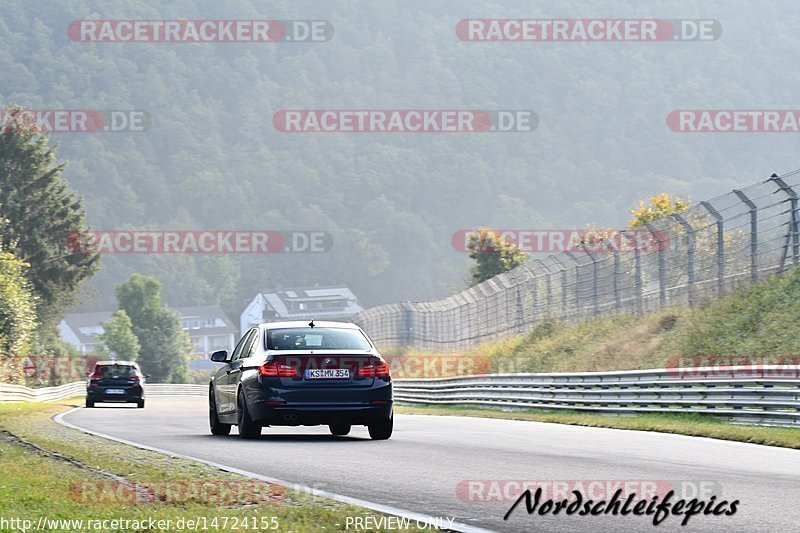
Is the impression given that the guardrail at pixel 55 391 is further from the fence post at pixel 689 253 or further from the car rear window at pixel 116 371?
the fence post at pixel 689 253

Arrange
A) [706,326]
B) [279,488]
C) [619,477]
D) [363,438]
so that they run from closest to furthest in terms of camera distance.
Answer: [279,488] → [619,477] → [363,438] → [706,326]

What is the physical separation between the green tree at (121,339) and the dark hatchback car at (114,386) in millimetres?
107775

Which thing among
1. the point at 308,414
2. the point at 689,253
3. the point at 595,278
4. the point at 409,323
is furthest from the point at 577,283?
the point at 308,414

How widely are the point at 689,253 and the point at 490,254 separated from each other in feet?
152

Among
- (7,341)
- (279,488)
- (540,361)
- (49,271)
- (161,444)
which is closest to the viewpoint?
(279,488)

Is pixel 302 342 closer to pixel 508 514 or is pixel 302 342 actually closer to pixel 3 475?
pixel 3 475

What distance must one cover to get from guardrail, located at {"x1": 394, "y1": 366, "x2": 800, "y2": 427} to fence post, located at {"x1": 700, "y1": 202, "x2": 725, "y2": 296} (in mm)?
3998

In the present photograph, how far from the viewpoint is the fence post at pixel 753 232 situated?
2577 cm

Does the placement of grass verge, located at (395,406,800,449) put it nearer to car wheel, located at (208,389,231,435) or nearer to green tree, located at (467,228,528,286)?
car wheel, located at (208,389,231,435)

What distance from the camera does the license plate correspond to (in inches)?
633

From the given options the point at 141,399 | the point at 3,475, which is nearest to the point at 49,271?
the point at 141,399

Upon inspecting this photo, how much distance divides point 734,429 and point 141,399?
73.6ft

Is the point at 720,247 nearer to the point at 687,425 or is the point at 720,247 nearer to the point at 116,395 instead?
the point at 687,425

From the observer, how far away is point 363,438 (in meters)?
17.2
